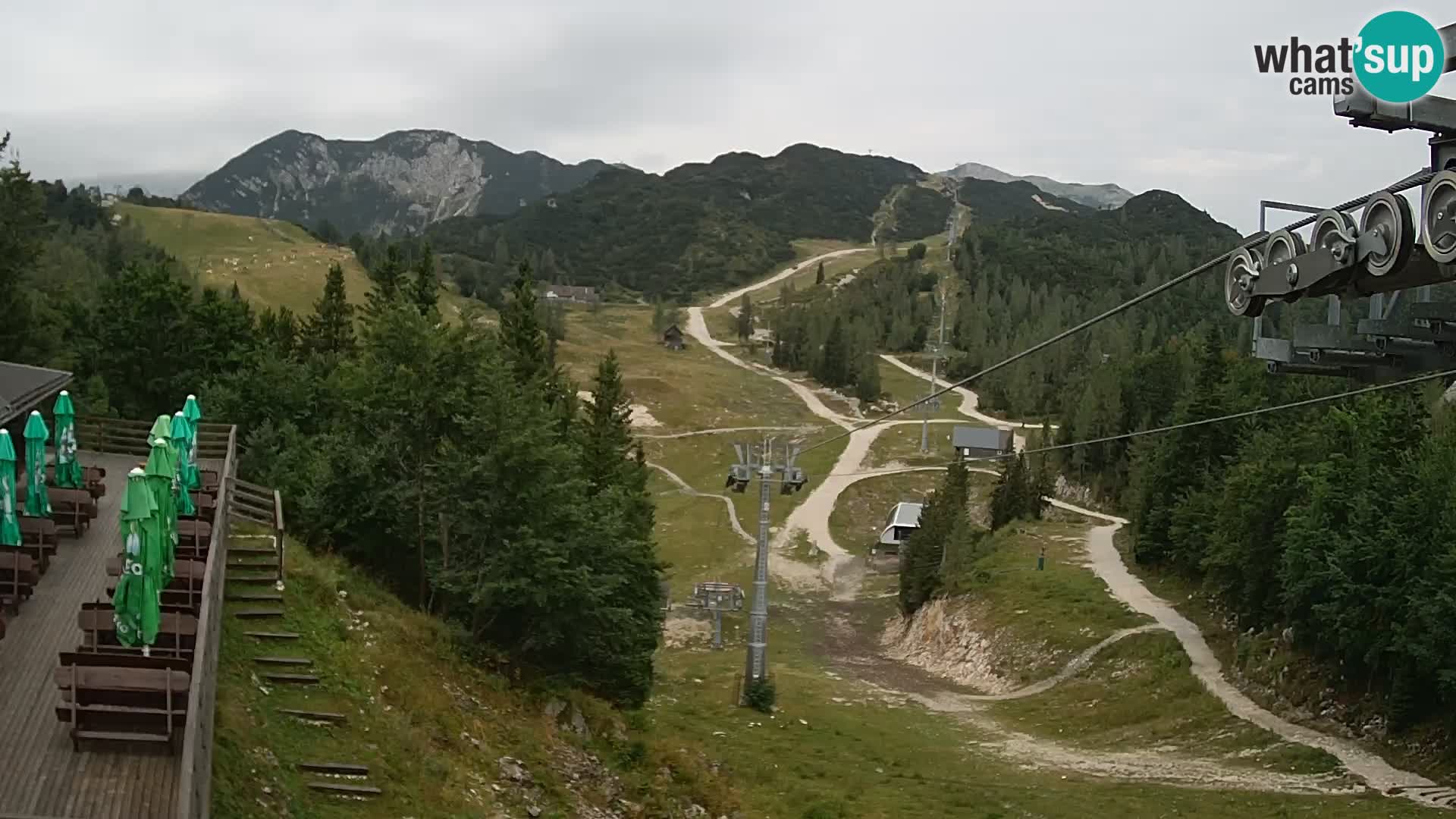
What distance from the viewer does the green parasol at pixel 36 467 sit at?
22281 mm

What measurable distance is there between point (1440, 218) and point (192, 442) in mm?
24440

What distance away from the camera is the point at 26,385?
3067 centimetres

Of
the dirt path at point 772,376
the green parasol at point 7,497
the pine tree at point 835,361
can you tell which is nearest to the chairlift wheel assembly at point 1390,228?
the green parasol at point 7,497

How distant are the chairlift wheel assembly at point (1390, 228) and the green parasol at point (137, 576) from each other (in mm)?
15299

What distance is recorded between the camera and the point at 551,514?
29.8 metres

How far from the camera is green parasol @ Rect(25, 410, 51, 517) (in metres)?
22.3

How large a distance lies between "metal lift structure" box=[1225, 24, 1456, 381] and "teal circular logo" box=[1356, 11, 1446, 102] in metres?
0.09

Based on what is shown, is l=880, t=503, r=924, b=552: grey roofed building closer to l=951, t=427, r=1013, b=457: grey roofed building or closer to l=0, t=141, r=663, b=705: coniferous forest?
l=951, t=427, r=1013, b=457: grey roofed building

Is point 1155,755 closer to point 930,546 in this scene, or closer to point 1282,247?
point 930,546

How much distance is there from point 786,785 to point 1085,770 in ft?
34.5

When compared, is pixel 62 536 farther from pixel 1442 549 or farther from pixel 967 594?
pixel 967 594

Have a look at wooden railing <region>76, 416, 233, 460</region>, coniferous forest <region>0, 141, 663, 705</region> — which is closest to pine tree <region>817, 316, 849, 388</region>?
coniferous forest <region>0, 141, 663, 705</region>

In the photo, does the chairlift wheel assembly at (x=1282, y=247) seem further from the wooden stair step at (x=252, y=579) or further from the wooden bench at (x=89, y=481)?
the wooden bench at (x=89, y=481)

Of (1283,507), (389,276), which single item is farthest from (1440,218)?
(389,276)
